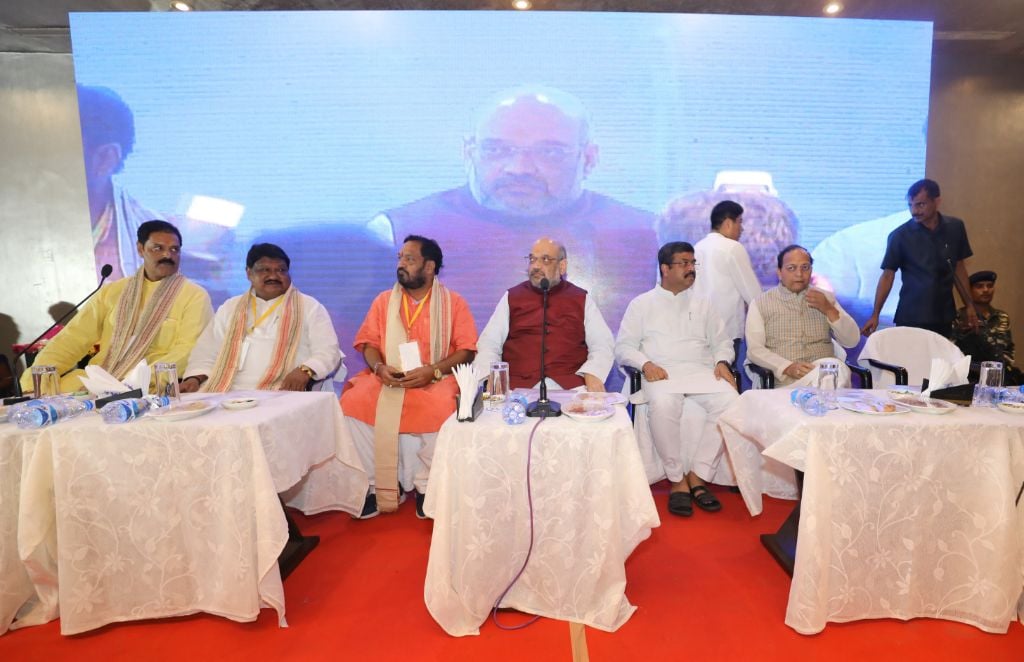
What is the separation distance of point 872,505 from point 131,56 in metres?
6.03

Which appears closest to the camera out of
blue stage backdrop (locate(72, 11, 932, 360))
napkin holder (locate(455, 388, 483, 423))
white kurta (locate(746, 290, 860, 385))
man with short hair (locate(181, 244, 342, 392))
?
napkin holder (locate(455, 388, 483, 423))

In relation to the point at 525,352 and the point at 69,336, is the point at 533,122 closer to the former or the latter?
the point at 525,352

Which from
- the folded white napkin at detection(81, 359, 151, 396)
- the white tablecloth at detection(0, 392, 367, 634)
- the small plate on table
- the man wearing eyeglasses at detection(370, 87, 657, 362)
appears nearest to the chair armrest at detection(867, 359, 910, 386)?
the man wearing eyeglasses at detection(370, 87, 657, 362)

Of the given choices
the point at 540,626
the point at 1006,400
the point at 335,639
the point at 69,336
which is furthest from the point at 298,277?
the point at 1006,400

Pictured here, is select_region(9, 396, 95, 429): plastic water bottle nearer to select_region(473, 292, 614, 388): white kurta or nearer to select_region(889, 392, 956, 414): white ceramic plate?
select_region(473, 292, 614, 388): white kurta

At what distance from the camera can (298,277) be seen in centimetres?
479

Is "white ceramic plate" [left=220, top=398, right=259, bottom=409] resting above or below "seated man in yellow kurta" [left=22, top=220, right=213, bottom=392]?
below

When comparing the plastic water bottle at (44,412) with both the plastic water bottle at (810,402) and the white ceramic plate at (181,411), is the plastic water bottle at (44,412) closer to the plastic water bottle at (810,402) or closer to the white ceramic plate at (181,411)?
the white ceramic plate at (181,411)

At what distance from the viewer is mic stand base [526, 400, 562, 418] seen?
2.08 meters

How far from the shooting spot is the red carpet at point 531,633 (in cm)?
192

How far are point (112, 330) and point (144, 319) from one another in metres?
0.26

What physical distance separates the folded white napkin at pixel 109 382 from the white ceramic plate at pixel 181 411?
306mm

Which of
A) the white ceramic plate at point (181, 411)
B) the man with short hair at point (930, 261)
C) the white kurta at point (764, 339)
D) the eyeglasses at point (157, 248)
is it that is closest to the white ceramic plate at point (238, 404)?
the white ceramic plate at point (181, 411)

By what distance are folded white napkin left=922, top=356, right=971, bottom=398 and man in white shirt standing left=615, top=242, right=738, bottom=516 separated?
3.60ft
